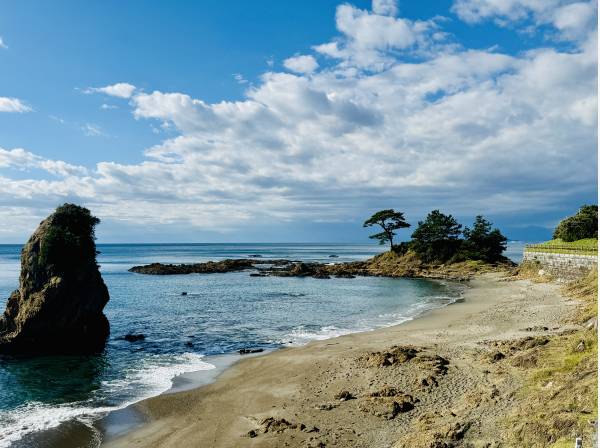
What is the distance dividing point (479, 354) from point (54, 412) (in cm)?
2012

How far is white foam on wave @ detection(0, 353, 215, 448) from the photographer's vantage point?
16.9 m

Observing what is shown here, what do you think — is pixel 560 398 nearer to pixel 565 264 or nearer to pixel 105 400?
pixel 105 400

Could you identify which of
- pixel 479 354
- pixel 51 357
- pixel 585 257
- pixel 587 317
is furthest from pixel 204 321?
pixel 585 257

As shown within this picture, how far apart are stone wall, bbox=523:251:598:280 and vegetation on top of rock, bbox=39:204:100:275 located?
49.1 m

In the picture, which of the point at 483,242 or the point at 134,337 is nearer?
the point at 134,337

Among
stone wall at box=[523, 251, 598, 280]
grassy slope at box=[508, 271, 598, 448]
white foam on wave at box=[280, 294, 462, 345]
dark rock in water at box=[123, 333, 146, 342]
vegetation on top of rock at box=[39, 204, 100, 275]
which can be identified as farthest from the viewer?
stone wall at box=[523, 251, 598, 280]

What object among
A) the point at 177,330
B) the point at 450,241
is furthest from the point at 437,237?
the point at 177,330

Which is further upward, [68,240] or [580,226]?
[580,226]

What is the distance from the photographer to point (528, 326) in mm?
29312

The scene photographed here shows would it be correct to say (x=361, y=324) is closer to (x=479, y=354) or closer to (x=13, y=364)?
(x=479, y=354)

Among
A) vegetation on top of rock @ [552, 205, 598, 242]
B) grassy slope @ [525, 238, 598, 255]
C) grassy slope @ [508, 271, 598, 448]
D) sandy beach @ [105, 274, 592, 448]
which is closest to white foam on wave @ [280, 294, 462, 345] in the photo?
sandy beach @ [105, 274, 592, 448]

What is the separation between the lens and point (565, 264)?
55.1m

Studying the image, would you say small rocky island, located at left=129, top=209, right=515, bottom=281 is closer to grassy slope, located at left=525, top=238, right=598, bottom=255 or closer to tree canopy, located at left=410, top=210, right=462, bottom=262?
tree canopy, located at left=410, top=210, right=462, bottom=262

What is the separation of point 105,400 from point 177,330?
644 inches
